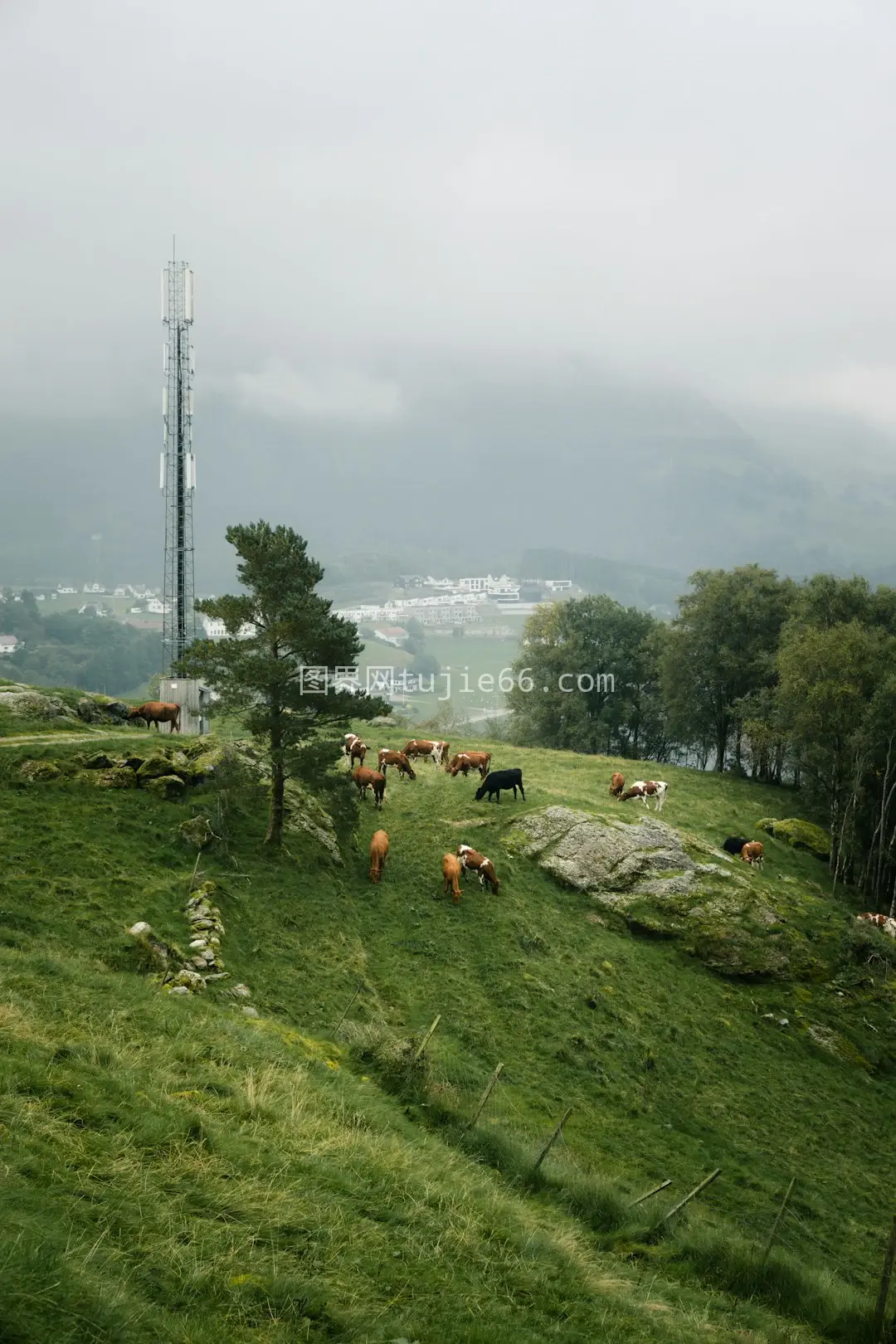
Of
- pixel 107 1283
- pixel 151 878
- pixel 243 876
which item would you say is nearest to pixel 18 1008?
pixel 107 1283

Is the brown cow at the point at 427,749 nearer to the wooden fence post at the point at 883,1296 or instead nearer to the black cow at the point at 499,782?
the black cow at the point at 499,782

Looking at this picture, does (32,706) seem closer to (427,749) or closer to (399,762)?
(399,762)

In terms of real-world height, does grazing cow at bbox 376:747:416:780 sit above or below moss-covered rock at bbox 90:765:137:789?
below

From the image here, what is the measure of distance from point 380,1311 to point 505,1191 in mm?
4823

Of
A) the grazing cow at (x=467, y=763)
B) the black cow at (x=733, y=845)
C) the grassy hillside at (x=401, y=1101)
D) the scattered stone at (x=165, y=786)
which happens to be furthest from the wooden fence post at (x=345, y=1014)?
the black cow at (x=733, y=845)

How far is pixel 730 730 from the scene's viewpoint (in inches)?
2329

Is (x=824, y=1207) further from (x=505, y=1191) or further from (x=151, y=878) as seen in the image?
(x=151, y=878)

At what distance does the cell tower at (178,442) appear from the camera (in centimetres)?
4747

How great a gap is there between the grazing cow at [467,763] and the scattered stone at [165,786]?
1457 centimetres

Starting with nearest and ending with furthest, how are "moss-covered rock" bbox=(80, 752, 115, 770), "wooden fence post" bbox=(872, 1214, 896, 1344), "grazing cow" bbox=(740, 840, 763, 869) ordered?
"wooden fence post" bbox=(872, 1214, 896, 1344)
"moss-covered rock" bbox=(80, 752, 115, 770)
"grazing cow" bbox=(740, 840, 763, 869)

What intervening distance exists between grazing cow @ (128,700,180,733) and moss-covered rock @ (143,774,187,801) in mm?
8864

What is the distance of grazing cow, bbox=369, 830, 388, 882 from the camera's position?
85.4 feet

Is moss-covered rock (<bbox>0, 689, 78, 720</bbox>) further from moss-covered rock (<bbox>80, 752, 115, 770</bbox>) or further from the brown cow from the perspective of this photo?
the brown cow

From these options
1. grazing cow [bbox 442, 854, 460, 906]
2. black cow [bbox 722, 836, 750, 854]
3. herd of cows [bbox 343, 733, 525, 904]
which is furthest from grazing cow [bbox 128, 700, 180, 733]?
black cow [bbox 722, 836, 750, 854]
